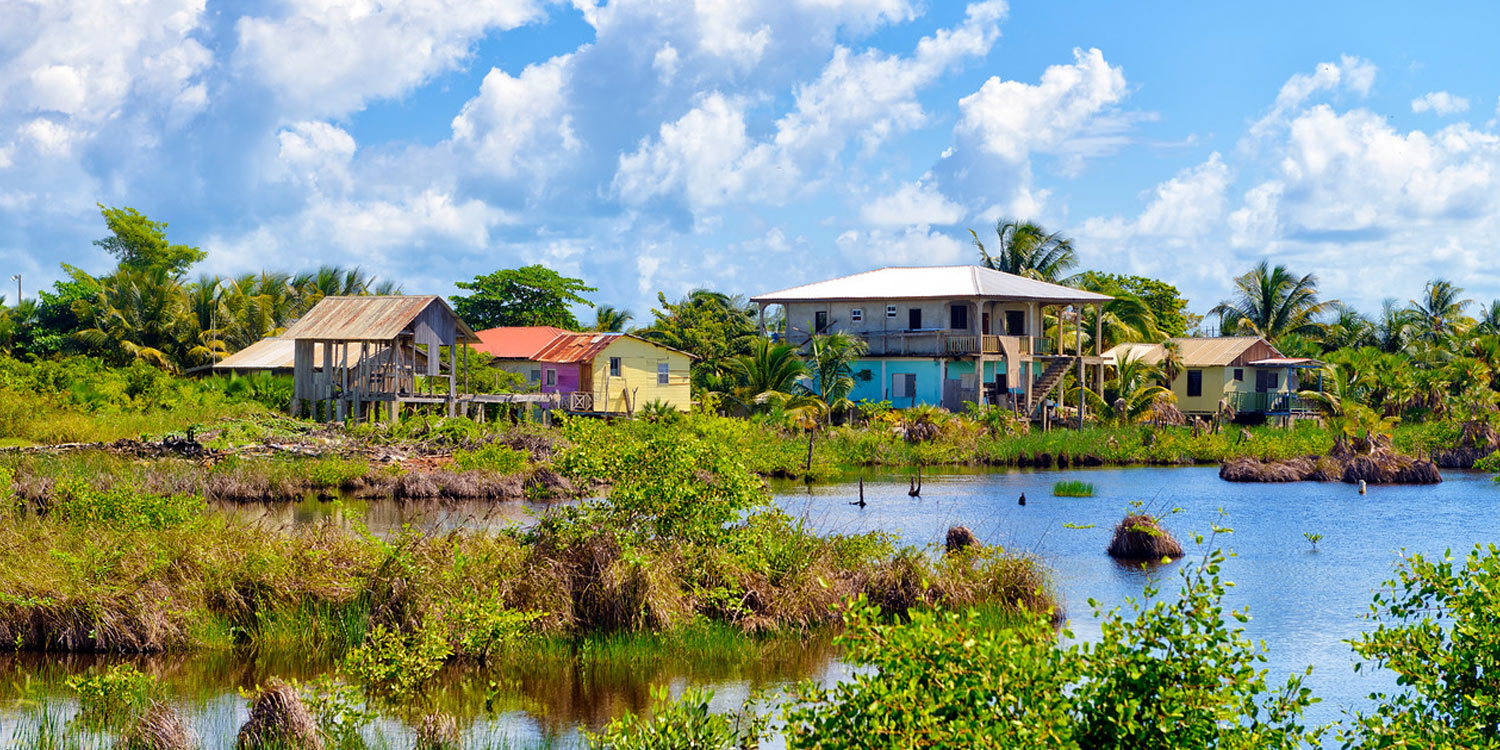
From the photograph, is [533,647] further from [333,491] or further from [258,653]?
[333,491]

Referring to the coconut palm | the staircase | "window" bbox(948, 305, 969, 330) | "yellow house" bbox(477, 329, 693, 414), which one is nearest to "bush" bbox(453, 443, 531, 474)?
"yellow house" bbox(477, 329, 693, 414)

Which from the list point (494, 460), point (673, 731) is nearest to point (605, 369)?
point (494, 460)

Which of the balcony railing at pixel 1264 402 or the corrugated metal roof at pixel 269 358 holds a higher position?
the corrugated metal roof at pixel 269 358

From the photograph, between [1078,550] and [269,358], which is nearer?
[1078,550]

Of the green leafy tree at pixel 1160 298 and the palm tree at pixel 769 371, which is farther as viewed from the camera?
the green leafy tree at pixel 1160 298

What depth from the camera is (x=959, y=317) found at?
5238cm

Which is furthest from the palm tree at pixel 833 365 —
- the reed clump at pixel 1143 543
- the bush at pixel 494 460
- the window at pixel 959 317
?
the reed clump at pixel 1143 543

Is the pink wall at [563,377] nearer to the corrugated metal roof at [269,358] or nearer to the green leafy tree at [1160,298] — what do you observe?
the corrugated metal roof at [269,358]

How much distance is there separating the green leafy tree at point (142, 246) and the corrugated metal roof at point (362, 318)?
98.0ft

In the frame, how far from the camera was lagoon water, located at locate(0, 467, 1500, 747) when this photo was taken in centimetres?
1323

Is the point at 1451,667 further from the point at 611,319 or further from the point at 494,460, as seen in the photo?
the point at 611,319

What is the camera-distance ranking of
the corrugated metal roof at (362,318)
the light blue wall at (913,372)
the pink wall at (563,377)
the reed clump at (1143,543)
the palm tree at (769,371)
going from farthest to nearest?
the pink wall at (563,377)
the light blue wall at (913,372)
the palm tree at (769,371)
the corrugated metal roof at (362,318)
the reed clump at (1143,543)

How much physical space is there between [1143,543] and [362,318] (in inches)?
1114

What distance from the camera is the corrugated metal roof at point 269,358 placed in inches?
1999
